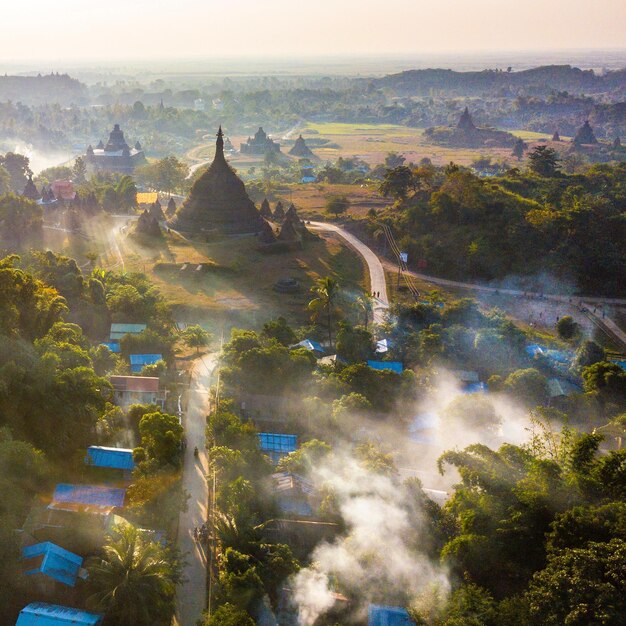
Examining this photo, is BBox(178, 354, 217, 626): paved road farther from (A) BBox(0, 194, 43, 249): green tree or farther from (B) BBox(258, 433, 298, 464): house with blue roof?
(A) BBox(0, 194, 43, 249): green tree

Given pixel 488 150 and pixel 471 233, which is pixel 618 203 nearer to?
pixel 471 233

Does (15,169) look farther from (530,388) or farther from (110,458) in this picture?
(530,388)

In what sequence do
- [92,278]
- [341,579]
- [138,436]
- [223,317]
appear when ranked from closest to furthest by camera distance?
[341,579]
[138,436]
[92,278]
[223,317]

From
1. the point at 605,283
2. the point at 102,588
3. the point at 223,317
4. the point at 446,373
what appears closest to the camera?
the point at 102,588

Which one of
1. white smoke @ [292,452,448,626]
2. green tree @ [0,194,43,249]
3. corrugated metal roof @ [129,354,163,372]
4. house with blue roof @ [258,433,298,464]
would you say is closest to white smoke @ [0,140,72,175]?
green tree @ [0,194,43,249]

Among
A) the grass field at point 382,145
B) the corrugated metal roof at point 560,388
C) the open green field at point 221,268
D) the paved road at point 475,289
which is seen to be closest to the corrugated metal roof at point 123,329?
the open green field at point 221,268

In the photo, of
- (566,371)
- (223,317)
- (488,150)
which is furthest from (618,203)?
(488,150)

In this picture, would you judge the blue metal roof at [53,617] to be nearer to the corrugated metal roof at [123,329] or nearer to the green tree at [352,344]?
the corrugated metal roof at [123,329]
